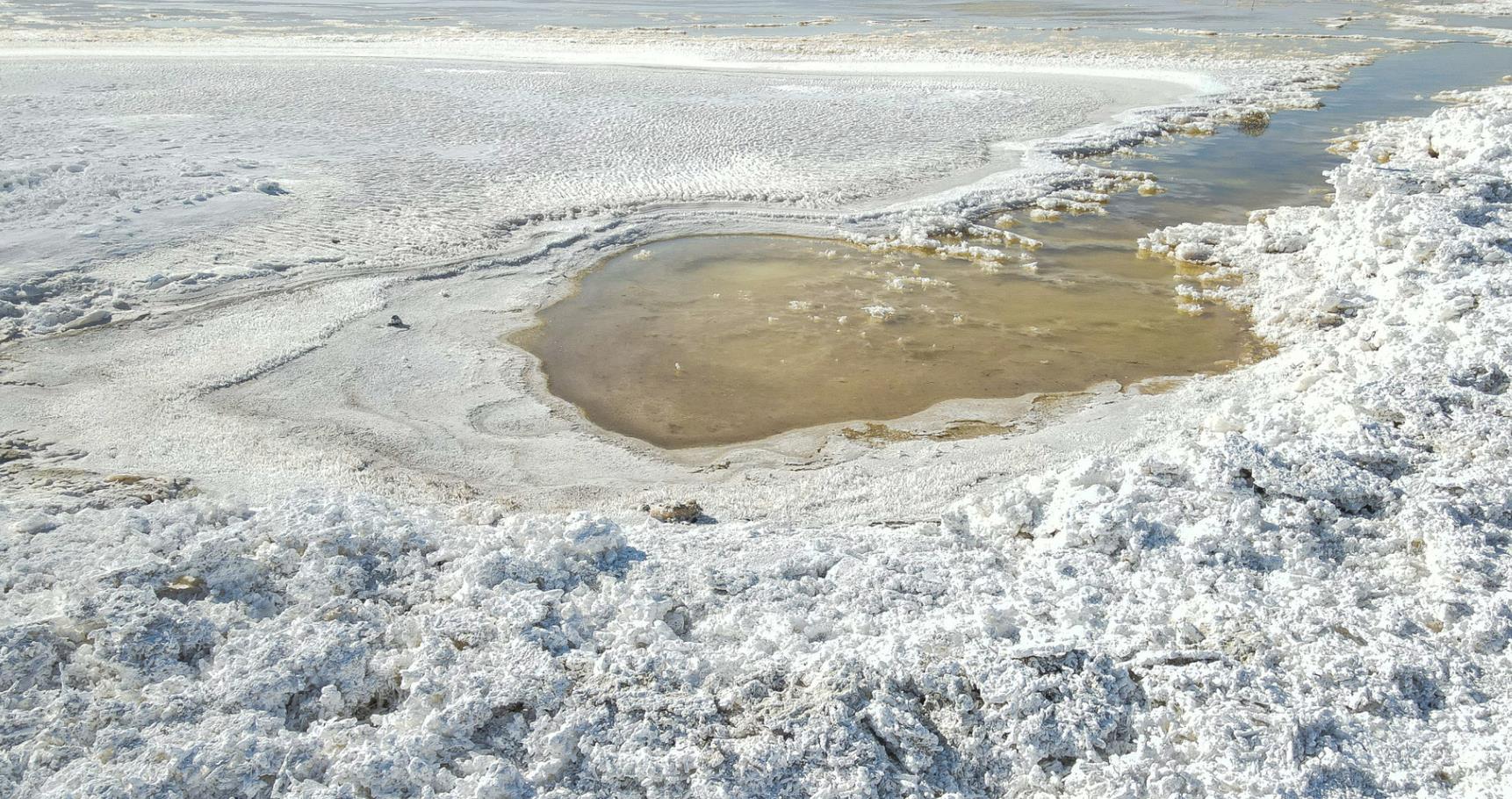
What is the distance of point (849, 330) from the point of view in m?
7.77

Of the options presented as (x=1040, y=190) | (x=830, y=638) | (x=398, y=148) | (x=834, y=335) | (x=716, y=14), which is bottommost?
(x=830, y=638)

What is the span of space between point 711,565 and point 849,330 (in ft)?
12.4

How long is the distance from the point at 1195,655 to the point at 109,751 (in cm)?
380

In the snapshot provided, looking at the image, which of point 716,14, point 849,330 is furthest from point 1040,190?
point 716,14

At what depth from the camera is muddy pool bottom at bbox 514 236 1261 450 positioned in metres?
6.65

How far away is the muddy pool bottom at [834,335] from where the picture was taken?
6.65m

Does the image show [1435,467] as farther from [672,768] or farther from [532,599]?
[532,599]

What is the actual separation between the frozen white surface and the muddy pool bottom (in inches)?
20.8

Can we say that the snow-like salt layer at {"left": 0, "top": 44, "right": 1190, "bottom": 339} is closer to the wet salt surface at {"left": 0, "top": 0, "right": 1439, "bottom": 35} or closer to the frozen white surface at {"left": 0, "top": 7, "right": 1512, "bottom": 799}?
the frozen white surface at {"left": 0, "top": 7, "right": 1512, "bottom": 799}

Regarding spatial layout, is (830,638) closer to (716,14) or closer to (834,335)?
(834,335)

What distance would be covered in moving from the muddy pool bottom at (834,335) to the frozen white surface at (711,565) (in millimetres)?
529

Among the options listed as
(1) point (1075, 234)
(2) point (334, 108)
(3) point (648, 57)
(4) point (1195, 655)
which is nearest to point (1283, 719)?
(4) point (1195, 655)

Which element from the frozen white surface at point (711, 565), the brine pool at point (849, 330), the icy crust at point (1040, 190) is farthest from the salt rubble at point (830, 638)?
the icy crust at point (1040, 190)

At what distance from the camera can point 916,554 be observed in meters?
4.39
